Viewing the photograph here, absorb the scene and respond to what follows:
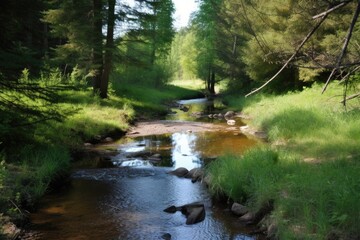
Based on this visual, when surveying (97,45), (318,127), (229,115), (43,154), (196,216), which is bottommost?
(196,216)

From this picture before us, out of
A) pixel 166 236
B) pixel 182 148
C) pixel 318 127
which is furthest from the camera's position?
pixel 182 148

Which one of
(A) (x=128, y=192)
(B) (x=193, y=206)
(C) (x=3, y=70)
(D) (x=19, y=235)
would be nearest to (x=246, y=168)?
(B) (x=193, y=206)

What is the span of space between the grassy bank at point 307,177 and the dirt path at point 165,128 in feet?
16.2

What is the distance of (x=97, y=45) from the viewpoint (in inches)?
710

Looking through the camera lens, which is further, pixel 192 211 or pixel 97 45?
pixel 97 45

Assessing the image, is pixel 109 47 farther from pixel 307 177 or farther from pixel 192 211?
pixel 307 177

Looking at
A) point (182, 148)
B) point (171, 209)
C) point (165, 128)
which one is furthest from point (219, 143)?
point (171, 209)

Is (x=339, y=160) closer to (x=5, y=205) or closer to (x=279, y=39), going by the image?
(x=5, y=205)

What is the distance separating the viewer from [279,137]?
12.2 meters

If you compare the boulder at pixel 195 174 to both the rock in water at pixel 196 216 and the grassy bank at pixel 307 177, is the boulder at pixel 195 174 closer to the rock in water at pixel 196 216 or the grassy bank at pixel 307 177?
the grassy bank at pixel 307 177

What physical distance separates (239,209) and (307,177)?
1.38 m

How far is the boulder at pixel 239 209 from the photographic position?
6.58 m

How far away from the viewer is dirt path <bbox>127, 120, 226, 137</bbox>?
52.1 feet

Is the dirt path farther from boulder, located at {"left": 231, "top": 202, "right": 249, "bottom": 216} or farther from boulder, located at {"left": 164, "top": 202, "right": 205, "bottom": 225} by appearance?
boulder, located at {"left": 231, "top": 202, "right": 249, "bottom": 216}
